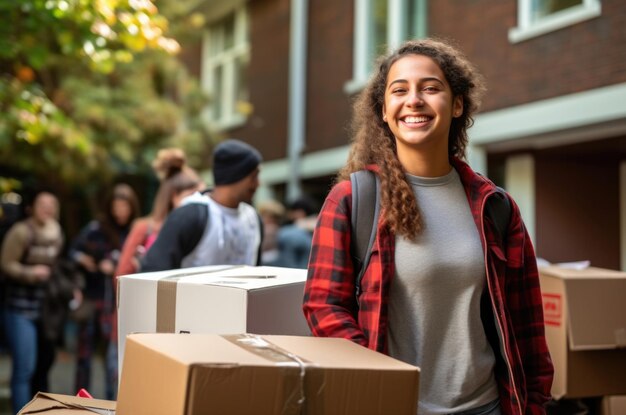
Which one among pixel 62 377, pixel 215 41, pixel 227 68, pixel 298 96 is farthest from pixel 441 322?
pixel 215 41

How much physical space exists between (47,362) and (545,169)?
16.8ft

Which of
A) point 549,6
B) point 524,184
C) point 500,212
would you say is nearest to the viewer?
Answer: point 500,212

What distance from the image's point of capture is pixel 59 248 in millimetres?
7625

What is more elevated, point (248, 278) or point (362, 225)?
point (362, 225)

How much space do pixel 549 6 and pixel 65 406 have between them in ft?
22.9

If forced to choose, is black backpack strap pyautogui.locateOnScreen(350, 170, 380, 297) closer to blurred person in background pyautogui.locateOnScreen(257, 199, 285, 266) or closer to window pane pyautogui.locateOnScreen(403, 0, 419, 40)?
blurred person in background pyautogui.locateOnScreen(257, 199, 285, 266)

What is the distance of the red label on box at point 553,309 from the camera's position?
4.30 meters

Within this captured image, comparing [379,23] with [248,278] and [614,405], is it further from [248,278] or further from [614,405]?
[248,278]

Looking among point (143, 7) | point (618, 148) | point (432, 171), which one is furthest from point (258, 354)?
point (618, 148)

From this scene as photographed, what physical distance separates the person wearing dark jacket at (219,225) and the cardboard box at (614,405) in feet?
5.89

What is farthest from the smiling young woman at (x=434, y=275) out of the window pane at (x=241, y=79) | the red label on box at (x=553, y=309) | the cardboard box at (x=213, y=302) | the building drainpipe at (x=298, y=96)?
the window pane at (x=241, y=79)

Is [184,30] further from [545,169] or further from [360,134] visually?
[360,134]

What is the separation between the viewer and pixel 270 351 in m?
2.14

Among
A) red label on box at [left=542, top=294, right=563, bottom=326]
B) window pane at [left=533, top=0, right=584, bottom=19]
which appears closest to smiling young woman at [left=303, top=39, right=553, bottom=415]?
red label on box at [left=542, top=294, right=563, bottom=326]
